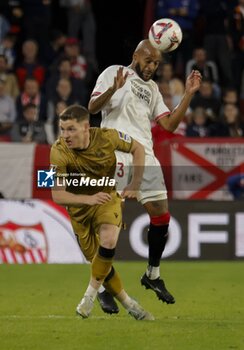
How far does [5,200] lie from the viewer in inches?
600

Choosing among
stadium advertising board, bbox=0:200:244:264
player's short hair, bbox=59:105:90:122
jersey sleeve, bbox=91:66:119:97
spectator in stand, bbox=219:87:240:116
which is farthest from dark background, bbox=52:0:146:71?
player's short hair, bbox=59:105:90:122

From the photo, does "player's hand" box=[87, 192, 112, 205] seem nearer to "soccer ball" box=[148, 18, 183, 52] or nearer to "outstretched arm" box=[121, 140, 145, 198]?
"outstretched arm" box=[121, 140, 145, 198]

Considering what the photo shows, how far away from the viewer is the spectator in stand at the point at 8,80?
1884 centimetres

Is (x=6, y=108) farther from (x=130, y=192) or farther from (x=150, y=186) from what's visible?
(x=130, y=192)

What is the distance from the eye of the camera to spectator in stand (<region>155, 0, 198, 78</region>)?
64.8ft

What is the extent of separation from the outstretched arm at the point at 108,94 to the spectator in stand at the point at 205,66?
29.3ft

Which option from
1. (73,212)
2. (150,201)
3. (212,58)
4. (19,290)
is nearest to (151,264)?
(150,201)

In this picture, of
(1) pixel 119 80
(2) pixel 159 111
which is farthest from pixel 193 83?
(1) pixel 119 80

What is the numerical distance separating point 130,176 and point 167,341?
2.55 meters

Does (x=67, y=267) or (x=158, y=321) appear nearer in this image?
(x=158, y=321)

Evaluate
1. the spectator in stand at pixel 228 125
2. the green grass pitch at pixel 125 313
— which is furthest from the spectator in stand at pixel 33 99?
the green grass pitch at pixel 125 313

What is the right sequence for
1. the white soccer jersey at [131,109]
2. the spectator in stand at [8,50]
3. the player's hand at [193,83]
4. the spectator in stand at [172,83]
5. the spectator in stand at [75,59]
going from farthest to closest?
the spectator in stand at [8,50] → the spectator in stand at [75,59] → the spectator in stand at [172,83] → the white soccer jersey at [131,109] → the player's hand at [193,83]

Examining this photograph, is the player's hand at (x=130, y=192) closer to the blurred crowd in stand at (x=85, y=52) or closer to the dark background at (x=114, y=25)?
the blurred crowd in stand at (x=85, y=52)

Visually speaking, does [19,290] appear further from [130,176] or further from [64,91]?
[64,91]
